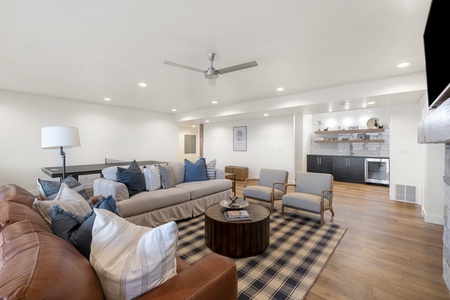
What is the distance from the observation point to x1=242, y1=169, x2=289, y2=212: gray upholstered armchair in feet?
11.7

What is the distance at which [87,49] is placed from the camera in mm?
2518

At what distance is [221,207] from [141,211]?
3.63 feet

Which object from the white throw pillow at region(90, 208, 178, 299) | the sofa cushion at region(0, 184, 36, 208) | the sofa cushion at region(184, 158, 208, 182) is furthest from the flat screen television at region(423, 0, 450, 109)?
the sofa cushion at region(184, 158, 208, 182)

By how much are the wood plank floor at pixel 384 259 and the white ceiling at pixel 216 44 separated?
2139 millimetres

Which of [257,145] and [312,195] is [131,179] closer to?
[312,195]

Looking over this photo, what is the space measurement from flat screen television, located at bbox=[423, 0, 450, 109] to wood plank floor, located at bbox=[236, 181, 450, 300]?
5.20 ft

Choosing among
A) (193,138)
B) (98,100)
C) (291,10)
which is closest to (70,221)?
(291,10)

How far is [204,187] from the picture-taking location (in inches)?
142

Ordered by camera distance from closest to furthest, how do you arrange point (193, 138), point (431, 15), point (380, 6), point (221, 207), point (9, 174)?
1. point (431, 15)
2. point (380, 6)
3. point (221, 207)
4. point (9, 174)
5. point (193, 138)

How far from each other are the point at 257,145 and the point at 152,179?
15.0 ft

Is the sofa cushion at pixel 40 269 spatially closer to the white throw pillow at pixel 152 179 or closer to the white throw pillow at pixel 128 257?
the white throw pillow at pixel 128 257

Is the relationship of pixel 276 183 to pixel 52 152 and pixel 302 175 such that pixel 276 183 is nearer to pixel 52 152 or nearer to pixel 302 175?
pixel 302 175

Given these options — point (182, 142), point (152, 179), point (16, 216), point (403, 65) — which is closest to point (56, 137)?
point (152, 179)

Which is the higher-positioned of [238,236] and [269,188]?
[269,188]
